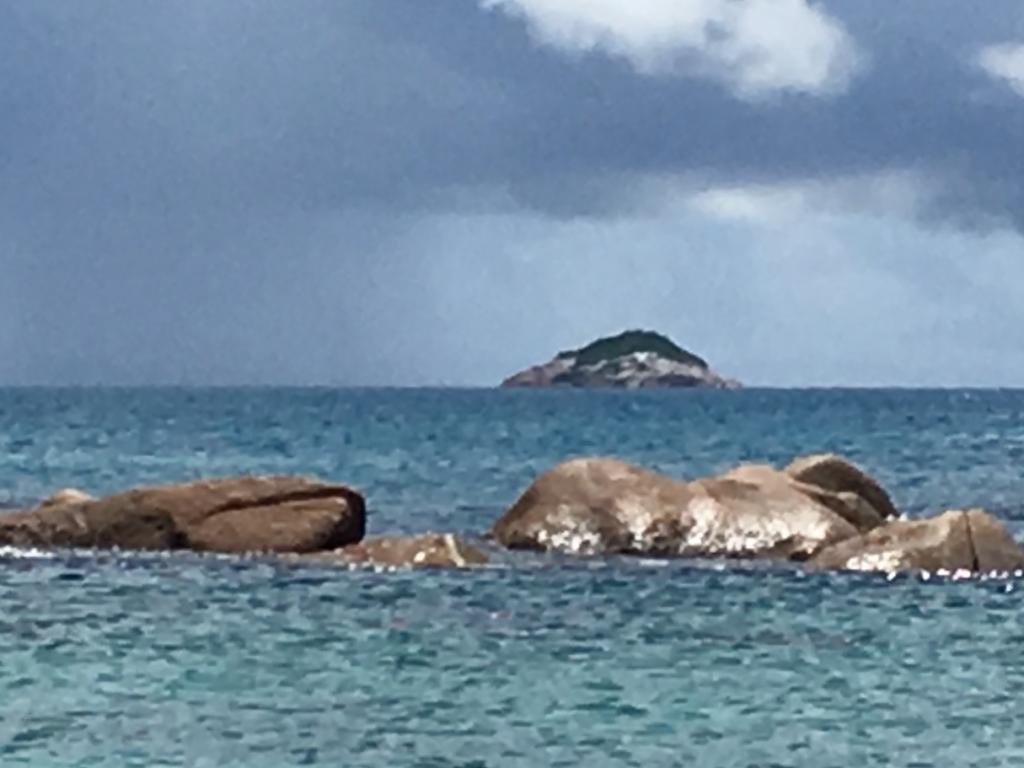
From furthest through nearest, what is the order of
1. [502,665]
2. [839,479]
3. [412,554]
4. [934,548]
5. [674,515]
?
[839,479] → [674,515] → [412,554] → [934,548] → [502,665]

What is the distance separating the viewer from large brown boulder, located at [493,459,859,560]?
3447cm

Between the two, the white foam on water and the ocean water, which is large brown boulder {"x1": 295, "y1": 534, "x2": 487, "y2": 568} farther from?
the white foam on water

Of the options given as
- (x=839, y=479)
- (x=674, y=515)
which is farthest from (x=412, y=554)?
(x=839, y=479)

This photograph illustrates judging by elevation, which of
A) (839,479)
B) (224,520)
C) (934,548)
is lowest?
(224,520)

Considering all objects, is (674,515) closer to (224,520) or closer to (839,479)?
(839,479)

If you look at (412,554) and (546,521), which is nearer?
(412,554)

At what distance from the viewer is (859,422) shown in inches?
5138

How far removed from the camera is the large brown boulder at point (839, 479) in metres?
37.2

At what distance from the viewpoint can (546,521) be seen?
35.7 m

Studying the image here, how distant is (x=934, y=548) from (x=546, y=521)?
6834 millimetres

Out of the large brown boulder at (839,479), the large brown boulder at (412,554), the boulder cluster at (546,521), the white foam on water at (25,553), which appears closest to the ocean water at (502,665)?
the white foam on water at (25,553)

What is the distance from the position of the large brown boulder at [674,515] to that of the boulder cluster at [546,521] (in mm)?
17

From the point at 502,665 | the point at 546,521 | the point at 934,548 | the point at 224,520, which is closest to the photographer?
the point at 502,665

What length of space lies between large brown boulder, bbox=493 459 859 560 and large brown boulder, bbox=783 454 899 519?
3.46ft
